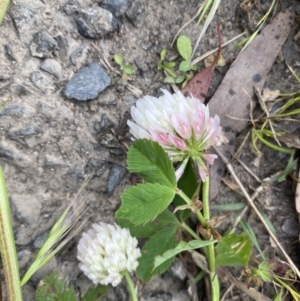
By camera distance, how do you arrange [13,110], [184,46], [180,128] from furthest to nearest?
[184,46]
[13,110]
[180,128]

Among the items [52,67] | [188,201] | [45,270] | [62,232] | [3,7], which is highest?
[3,7]

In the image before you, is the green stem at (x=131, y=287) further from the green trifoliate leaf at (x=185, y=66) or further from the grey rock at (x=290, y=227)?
the green trifoliate leaf at (x=185, y=66)

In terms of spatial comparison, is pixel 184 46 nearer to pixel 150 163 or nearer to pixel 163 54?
pixel 163 54

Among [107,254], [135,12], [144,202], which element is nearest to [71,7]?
[135,12]

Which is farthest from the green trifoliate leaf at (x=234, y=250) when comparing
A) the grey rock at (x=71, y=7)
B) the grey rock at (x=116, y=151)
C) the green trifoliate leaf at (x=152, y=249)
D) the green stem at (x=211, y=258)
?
the grey rock at (x=71, y=7)

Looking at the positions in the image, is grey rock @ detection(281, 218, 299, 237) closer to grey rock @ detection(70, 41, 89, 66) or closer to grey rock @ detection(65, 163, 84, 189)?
grey rock @ detection(65, 163, 84, 189)

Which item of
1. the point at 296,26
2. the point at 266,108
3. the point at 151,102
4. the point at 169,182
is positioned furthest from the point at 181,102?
the point at 296,26

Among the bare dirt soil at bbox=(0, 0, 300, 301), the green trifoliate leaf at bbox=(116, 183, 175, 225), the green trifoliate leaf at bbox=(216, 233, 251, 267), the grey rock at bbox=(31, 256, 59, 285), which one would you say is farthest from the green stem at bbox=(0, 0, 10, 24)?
the green trifoliate leaf at bbox=(216, 233, 251, 267)
